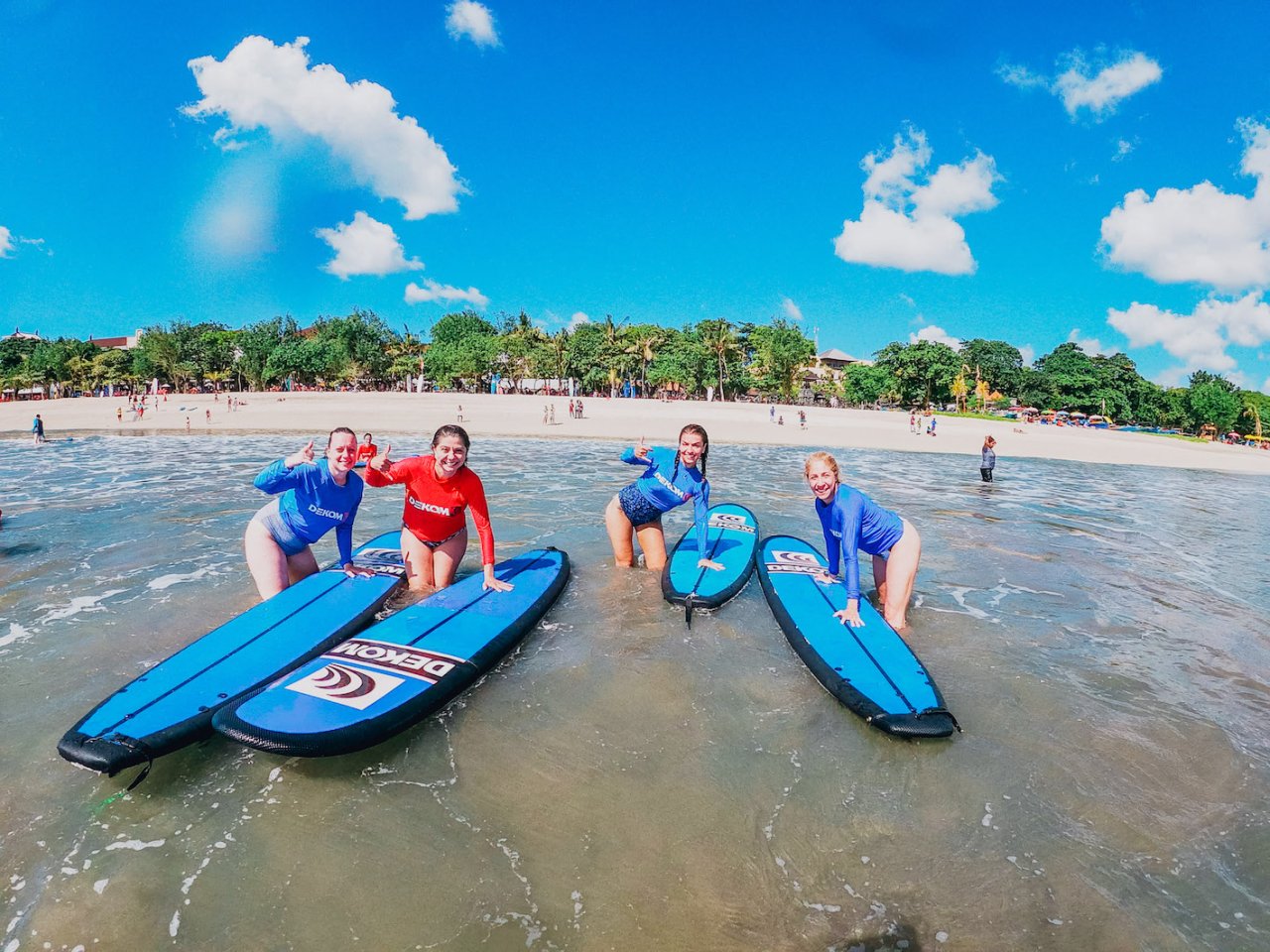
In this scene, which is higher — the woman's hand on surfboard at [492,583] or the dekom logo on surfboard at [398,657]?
the woman's hand on surfboard at [492,583]

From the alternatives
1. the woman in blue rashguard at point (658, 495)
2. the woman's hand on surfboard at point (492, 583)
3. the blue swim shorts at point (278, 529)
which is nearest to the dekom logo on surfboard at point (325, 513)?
the blue swim shorts at point (278, 529)

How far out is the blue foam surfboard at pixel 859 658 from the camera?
4129mm

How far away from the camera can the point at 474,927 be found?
9.09ft

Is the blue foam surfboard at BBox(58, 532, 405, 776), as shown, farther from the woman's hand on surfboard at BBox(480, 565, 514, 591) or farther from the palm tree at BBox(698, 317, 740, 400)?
the palm tree at BBox(698, 317, 740, 400)

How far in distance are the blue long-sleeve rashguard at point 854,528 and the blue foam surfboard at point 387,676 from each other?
2.95m

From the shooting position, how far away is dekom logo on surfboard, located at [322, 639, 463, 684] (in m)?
4.34

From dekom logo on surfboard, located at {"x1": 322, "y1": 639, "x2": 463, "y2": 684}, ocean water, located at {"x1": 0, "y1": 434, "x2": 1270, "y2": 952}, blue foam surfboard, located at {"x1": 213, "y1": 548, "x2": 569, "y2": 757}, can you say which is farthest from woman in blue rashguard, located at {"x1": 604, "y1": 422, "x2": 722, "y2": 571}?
dekom logo on surfboard, located at {"x1": 322, "y1": 639, "x2": 463, "y2": 684}

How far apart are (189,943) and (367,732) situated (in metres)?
1.17

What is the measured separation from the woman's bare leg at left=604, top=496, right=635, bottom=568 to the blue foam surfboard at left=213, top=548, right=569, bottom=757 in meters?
1.83

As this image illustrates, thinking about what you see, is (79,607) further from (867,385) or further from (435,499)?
(867,385)

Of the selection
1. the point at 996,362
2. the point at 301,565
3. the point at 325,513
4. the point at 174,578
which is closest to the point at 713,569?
the point at 325,513

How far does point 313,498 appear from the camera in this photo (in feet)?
18.4

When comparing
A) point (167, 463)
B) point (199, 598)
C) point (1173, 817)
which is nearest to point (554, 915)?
point (1173, 817)

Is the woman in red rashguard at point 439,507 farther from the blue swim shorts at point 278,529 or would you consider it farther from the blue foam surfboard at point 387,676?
the blue swim shorts at point 278,529
